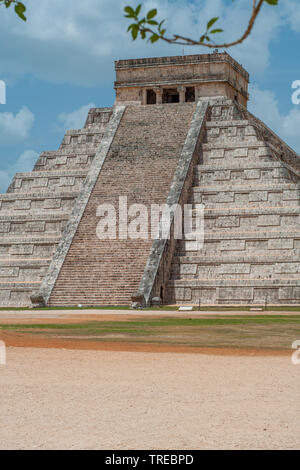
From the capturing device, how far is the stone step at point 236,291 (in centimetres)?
2669

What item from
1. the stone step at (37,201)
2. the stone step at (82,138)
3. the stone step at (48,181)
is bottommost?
the stone step at (37,201)

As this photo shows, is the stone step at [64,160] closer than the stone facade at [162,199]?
No

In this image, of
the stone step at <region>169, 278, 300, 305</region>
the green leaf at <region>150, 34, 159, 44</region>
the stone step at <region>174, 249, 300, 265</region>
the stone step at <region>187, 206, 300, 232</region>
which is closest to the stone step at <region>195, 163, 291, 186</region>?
the stone step at <region>187, 206, 300, 232</region>

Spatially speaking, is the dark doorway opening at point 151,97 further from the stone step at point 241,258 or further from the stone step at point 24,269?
the stone step at point 241,258

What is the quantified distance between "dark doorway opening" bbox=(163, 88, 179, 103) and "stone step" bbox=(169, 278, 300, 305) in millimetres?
14637

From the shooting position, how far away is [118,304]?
26.2 m

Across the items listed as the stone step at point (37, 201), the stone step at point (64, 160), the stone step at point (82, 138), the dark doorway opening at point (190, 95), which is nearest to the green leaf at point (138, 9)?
the stone step at point (37, 201)

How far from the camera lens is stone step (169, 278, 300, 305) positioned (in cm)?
2669

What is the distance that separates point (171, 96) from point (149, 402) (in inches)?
1304

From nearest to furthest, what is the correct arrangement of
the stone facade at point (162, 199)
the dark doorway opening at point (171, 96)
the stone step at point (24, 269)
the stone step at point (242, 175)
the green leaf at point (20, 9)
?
the green leaf at point (20, 9), the stone facade at point (162, 199), the stone step at point (24, 269), the stone step at point (242, 175), the dark doorway opening at point (171, 96)

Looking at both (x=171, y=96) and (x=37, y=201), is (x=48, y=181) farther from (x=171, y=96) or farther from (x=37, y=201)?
(x=171, y=96)

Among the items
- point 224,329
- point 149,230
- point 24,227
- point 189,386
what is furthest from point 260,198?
point 189,386

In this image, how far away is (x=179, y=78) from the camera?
125ft

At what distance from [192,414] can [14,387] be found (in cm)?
269
